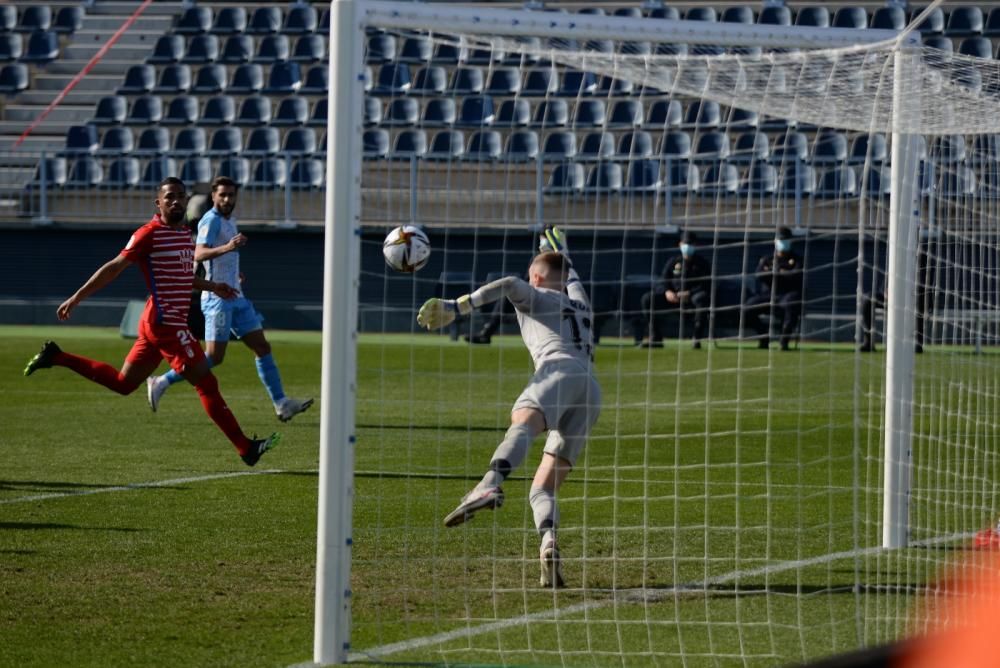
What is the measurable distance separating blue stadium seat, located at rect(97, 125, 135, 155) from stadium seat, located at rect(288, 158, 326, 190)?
4.24 metres

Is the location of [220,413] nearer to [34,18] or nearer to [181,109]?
[181,109]

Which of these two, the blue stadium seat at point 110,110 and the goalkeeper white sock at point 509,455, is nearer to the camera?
the goalkeeper white sock at point 509,455

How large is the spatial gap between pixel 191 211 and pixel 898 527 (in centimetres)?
1155

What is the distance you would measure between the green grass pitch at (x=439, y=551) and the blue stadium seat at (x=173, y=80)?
1796 centimetres

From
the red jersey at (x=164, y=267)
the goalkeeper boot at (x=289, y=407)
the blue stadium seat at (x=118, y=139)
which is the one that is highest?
the blue stadium seat at (x=118, y=139)

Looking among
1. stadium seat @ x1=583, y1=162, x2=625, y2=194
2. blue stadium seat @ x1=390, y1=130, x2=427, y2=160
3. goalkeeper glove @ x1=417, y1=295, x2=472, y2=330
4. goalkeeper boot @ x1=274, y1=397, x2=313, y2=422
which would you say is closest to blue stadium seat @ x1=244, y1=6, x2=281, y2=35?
blue stadium seat @ x1=390, y1=130, x2=427, y2=160

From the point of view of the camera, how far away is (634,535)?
8.33 metres

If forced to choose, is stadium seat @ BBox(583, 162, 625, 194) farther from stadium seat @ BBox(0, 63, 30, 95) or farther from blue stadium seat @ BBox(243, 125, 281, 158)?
stadium seat @ BBox(0, 63, 30, 95)

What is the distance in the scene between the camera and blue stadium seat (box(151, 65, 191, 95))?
31328 millimetres

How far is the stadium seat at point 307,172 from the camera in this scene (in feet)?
88.9

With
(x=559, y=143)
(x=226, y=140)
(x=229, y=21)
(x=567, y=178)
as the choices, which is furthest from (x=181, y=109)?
(x=567, y=178)

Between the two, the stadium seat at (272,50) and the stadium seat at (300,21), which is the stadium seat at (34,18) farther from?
the stadium seat at (300,21)

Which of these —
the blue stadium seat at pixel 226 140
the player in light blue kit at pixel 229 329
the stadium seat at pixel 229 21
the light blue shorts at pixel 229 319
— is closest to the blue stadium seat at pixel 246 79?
the stadium seat at pixel 229 21

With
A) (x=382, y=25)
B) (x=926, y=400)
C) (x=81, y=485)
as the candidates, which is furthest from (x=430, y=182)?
(x=382, y=25)
